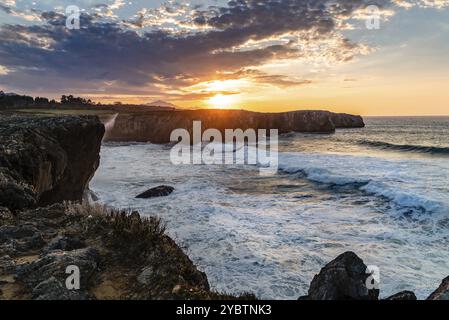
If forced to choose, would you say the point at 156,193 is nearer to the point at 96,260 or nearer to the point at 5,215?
the point at 5,215

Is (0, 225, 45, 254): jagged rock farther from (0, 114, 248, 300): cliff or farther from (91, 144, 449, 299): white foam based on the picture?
(91, 144, 449, 299): white foam

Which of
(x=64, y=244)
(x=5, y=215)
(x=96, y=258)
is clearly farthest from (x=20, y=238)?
(x=96, y=258)

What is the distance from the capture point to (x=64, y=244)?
5602 mm

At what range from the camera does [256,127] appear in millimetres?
77000

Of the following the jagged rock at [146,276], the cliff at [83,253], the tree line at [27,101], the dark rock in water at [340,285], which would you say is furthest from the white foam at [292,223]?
the tree line at [27,101]

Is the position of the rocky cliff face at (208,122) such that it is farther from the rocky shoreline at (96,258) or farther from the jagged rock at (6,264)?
the jagged rock at (6,264)

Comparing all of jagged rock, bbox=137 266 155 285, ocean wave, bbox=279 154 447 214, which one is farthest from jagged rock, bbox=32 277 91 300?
ocean wave, bbox=279 154 447 214

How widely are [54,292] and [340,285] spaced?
456 cm

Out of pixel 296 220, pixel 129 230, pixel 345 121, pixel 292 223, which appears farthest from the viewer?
pixel 345 121

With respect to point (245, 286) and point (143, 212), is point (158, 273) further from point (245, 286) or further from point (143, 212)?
point (143, 212)

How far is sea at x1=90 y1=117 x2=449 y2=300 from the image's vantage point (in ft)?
32.9

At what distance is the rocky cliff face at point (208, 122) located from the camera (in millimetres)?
65625
